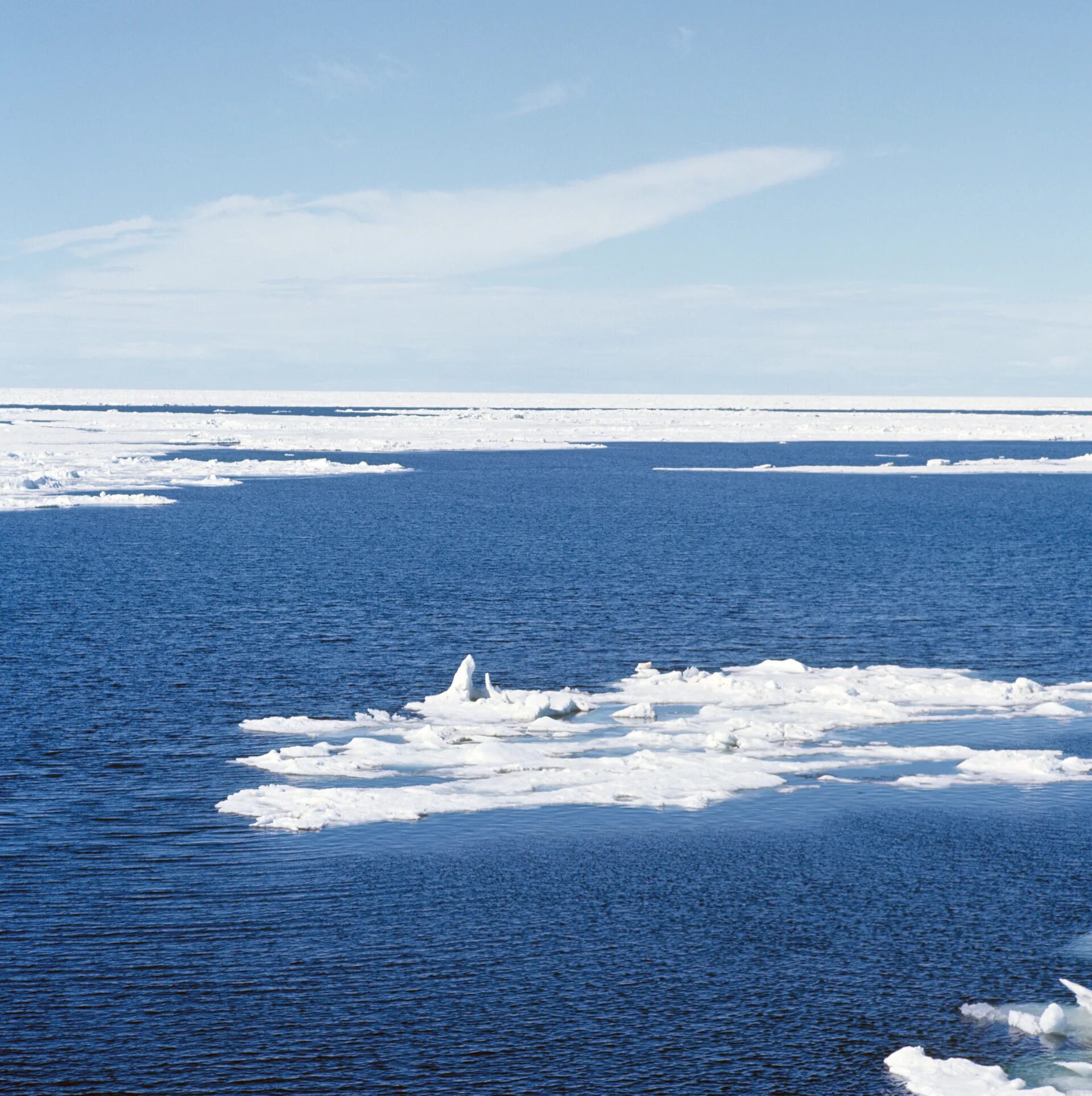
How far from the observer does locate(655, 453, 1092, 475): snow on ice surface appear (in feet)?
380

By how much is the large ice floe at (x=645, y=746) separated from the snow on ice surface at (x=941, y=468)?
8510cm

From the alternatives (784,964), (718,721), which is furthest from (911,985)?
(718,721)

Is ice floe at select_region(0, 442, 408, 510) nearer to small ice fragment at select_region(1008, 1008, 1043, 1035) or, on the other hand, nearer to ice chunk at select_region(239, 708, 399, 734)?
ice chunk at select_region(239, 708, 399, 734)

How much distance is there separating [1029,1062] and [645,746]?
12.8 meters

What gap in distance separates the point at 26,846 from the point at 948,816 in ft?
50.1

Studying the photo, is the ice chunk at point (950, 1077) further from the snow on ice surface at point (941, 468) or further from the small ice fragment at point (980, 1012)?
the snow on ice surface at point (941, 468)

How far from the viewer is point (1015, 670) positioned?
3544cm

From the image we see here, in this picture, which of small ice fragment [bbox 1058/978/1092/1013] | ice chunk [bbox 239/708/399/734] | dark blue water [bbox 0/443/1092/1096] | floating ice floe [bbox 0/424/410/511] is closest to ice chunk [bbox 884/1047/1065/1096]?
dark blue water [bbox 0/443/1092/1096]

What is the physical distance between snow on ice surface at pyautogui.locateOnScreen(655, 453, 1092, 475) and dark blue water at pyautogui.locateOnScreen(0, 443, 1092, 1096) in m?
73.9

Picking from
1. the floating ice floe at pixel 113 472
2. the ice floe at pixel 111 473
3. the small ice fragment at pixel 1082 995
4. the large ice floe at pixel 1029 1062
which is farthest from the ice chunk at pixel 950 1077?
the ice floe at pixel 111 473

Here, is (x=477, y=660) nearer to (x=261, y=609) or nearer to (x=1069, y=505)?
(x=261, y=609)

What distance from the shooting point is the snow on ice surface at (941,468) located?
115688mm

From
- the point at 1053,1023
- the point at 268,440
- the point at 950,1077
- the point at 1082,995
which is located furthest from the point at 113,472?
the point at 950,1077

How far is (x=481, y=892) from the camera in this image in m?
20.3
